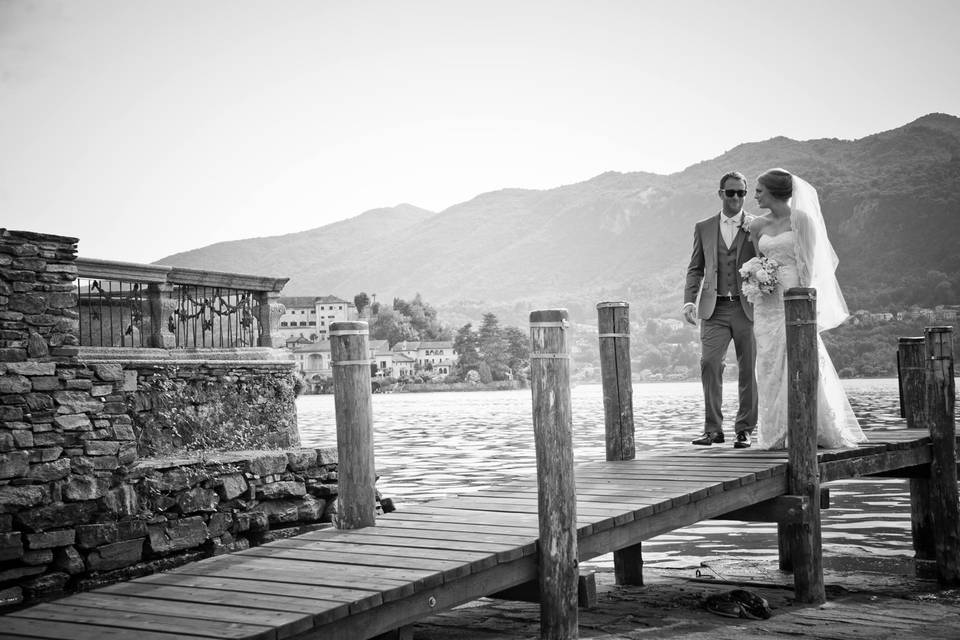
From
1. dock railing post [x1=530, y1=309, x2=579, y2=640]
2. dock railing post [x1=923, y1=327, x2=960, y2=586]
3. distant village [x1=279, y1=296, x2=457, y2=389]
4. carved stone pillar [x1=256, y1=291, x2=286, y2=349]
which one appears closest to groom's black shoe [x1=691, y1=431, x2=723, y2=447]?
dock railing post [x1=923, y1=327, x2=960, y2=586]

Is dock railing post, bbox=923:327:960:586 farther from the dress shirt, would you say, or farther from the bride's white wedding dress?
the dress shirt

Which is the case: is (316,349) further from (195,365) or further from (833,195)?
(195,365)

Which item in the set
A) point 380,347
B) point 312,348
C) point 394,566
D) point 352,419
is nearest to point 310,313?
point 380,347

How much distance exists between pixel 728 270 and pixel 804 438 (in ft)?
7.63

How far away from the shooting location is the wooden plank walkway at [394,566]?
4477 mm

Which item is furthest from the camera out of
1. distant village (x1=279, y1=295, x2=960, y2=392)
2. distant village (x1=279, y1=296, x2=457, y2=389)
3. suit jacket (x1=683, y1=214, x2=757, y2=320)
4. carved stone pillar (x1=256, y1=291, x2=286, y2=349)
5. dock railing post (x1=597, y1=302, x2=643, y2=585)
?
distant village (x1=279, y1=295, x2=960, y2=392)

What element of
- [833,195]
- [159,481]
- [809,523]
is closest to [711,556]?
[809,523]

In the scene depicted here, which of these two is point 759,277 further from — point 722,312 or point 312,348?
point 312,348

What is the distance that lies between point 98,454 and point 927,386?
822 cm

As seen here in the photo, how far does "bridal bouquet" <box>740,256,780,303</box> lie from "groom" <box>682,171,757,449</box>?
0.40 m

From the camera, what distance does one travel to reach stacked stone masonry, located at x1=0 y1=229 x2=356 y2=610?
27.6 ft

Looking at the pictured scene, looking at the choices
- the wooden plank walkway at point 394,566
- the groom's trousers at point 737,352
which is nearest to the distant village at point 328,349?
the groom's trousers at point 737,352

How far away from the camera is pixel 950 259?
506 feet

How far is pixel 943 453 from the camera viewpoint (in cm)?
1016
